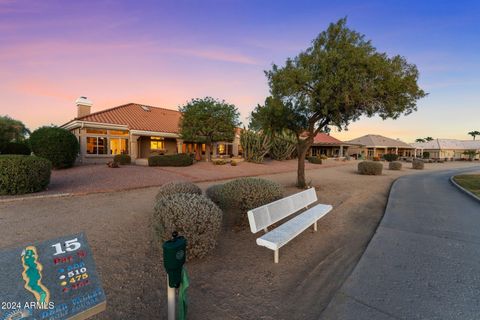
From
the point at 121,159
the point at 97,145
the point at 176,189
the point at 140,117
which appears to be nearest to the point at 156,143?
the point at 140,117

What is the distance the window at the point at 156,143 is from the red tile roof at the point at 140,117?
142 centimetres

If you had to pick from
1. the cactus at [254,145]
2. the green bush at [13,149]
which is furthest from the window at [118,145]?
the cactus at [254,145]

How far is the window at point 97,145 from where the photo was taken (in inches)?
759

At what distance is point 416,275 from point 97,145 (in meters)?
22.1

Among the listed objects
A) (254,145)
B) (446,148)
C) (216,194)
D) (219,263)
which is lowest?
(219,263)

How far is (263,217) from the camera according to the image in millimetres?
4441

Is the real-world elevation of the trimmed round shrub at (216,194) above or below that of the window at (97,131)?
below

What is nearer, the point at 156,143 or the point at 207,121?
the point at 207,121

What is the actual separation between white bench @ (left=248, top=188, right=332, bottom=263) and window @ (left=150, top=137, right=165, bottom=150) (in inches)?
822

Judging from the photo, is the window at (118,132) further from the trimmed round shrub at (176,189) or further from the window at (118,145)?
the trimmed round shrub at (176,189)

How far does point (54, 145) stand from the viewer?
14117 mm

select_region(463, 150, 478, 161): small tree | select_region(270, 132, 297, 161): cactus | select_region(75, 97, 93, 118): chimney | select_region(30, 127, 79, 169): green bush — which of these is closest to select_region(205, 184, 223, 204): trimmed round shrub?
select_region(30, 127, 79, 169): green bush

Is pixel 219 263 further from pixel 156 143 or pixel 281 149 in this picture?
pixel 281 149

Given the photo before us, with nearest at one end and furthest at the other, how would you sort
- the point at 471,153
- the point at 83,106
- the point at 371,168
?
the point at 371,168
the point at 83,106
the point at 471,153
